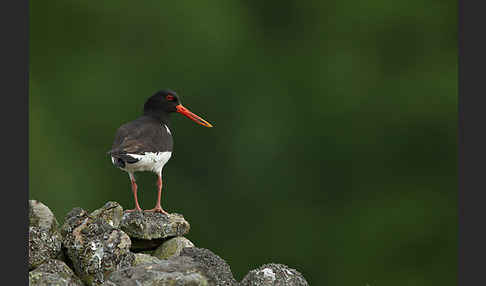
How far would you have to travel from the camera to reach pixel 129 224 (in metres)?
3.75

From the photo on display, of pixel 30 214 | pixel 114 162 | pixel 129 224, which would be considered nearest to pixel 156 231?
pixel 129 224

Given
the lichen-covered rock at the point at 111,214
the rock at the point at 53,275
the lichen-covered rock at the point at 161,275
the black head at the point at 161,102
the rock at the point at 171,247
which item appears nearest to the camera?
the lichen-covered rock at the point at 161,275

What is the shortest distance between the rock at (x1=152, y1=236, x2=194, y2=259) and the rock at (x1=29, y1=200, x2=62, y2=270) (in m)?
0.61

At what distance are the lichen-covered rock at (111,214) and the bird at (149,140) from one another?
166mm

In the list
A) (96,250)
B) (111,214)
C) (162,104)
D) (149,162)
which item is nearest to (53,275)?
(96,250)

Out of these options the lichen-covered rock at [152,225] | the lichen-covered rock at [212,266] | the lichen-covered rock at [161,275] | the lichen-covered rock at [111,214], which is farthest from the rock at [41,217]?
the lichen-covered rock at [212,266]

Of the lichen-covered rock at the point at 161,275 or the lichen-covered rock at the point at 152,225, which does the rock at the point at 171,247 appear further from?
the lichen-covered rock at the point at 161,275

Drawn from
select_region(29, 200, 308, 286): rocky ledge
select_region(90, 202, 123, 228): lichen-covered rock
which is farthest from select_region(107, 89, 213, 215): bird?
select_region(29, 200, 308, 286): rocky ledge

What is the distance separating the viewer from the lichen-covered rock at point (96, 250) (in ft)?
10.8

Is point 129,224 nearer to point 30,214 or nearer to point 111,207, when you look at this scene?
point 111,207

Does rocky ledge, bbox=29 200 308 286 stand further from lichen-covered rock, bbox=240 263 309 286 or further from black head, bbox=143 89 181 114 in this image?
black head, bbox=143 89 181 114

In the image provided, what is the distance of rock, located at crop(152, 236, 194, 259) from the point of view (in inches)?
148

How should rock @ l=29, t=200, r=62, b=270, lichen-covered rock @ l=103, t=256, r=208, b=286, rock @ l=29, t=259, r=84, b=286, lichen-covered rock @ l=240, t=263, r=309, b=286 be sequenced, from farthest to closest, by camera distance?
lichen-covered rock @ l=240, t=263, r=309, b=286 → rock @ l=29, t=200, r=62, b=270 → rock @ l=29, t=259, r=84, b=286 → lichen-covered rock @ l=103, t=256, r=208, b=286

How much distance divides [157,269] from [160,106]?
1.34 meters
